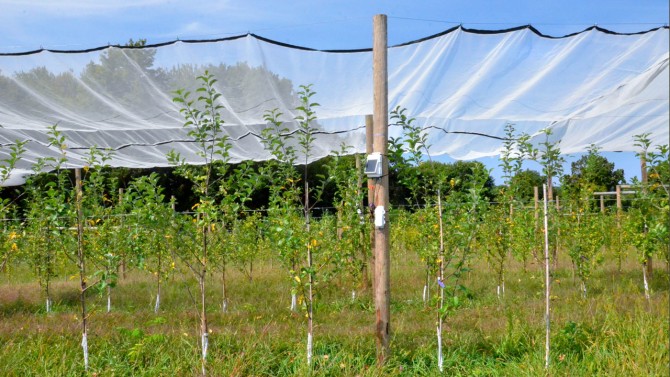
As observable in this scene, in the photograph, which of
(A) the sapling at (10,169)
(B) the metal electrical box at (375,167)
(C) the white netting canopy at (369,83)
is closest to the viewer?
(B) the metal electrical box at (375,167)

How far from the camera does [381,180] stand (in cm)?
509

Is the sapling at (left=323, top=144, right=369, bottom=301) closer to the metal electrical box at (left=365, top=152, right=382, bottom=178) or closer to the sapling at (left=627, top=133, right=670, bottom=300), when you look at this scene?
the metal electrical box at (left=365, top=152, right=382, bottom=178)

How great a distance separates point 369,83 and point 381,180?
1.67m

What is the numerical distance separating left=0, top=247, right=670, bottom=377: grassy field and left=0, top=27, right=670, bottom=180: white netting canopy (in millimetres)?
1751

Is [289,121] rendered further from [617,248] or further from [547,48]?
[617,248]

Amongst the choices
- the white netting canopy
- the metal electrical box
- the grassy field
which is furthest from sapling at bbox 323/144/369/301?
the metal electrical box

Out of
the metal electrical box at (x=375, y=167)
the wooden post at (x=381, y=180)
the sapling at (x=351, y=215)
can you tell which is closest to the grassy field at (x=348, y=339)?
the wooden post at (x=381, y=180)

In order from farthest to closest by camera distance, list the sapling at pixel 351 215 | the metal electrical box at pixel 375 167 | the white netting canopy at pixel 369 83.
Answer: the sapling at pixel 351 215, the white netting canopy at pixel 369 83, the metal electrical box at pixel 375 167

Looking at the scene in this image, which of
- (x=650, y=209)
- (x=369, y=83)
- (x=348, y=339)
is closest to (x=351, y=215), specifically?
(x=369, y=83)

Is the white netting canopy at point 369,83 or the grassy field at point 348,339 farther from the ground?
the white netting canopy at point 369,83

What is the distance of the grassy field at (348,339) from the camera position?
5035mm

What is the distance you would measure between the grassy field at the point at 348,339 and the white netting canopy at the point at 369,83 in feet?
5.74

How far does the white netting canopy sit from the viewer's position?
226 inches

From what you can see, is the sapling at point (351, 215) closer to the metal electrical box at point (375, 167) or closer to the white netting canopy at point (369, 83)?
the white netting canopy at point (369, 83)
